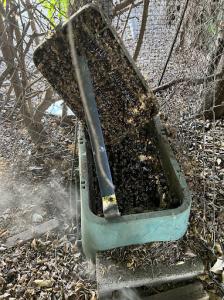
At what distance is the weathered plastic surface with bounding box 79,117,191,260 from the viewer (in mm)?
1925

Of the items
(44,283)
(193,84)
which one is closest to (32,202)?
(44,283)

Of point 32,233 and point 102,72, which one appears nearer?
point 102,72

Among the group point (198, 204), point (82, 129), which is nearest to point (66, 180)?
point (82, 129)

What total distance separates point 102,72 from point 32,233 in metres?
1.42

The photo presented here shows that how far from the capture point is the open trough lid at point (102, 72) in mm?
2123

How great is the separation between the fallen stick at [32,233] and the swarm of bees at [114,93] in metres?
0.65

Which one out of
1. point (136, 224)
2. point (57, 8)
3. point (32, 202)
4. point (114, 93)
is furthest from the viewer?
point (32, 202)

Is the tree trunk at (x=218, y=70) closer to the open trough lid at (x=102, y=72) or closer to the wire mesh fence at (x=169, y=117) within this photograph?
the wire mesh fence at (x=169, y=117)

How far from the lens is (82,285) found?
2412 mm

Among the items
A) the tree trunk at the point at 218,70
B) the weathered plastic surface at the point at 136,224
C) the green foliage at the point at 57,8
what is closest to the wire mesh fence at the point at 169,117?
the tree trunk at the point at 218,70

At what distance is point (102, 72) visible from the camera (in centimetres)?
241

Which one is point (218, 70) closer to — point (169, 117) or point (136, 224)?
point (169, 117)

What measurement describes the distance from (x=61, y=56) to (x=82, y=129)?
0.62m

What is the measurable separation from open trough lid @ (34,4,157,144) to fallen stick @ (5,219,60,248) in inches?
33.7
